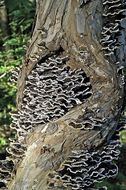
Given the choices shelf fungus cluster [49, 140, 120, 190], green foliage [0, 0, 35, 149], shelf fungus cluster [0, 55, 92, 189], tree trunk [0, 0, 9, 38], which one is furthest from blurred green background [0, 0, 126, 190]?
shelf fungus cluster [0, 55, 92, 189]

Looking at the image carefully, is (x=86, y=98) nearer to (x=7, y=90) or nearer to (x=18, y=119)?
(x=18, y=119)

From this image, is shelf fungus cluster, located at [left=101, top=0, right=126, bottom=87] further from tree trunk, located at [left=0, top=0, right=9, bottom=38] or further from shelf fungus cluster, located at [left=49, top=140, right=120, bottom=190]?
tree trunk, located at [left=0, top=0, right=9, bottom=38]

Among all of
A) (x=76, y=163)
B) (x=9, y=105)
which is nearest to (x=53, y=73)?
(x=76, y=163)

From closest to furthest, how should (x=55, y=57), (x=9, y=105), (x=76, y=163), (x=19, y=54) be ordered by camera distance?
(x=76, y=163), (x=55, y=57), (x=19, y=54), (x=9, y=105)

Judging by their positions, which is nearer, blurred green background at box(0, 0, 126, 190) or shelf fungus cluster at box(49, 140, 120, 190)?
shelf fungus cluster at box(49, 140, 120, 190)

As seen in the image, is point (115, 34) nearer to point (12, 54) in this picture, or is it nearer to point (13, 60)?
point (13, 60)

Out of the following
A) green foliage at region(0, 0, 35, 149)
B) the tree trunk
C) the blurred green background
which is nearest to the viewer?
the blurred green background

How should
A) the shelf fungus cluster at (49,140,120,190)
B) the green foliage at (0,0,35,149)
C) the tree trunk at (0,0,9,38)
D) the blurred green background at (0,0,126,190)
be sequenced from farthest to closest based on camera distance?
the tree trunk at (0,0,9,38) → the green foliage at (0,0,35,149) → the blurred green background at (0,0,126,190) → the shelf fungus cluster at (49,140,120,190)

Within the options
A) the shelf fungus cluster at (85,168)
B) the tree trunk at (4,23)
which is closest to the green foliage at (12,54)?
the tree trunk at (4,23)

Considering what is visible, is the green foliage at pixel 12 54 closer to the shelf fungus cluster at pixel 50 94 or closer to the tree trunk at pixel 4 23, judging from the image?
the tree trunk at pixel 4 23
